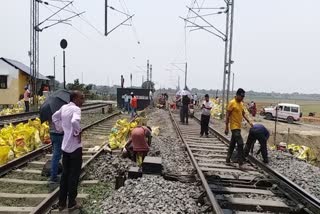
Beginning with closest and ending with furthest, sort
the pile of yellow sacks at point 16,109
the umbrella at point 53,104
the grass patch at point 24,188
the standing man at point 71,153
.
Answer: the standing man at point 71,153
the grass patch at point 24,188
the umbrella at point 53,104
the pile of yellow sacks at point 16,109

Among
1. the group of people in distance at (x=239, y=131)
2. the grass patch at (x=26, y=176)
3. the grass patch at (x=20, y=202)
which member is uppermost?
the group of people in distance at (x=239, y=131)

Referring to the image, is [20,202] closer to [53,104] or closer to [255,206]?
[53,104]

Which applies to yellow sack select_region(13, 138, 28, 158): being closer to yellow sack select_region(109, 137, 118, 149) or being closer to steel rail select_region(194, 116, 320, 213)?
yellow sack select_region(109, 137, 118, 149)

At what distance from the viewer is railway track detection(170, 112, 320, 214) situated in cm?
729

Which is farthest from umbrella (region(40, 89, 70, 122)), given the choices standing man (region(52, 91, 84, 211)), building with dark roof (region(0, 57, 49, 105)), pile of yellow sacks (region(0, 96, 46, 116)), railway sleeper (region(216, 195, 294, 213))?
building with dark roof (region(0, 57, 49, 105))

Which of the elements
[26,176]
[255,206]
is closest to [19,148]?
[26,176]

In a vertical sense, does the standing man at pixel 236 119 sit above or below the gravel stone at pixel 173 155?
above

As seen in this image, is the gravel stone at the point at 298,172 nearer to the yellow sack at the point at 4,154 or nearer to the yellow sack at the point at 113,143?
the yellow sack at the point at 113,143

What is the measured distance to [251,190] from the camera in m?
8.44

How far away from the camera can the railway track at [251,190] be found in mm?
7293

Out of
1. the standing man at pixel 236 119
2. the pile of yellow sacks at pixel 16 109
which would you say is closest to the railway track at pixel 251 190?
the standing man at pixel 236 119

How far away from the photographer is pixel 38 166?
1028 centimetres

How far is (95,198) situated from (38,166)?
323 centimetres

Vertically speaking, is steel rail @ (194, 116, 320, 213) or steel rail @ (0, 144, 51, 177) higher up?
steel rail @ (0, 144, 51, 177)
